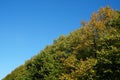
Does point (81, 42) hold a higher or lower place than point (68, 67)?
higher

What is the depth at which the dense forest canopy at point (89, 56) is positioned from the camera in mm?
51938

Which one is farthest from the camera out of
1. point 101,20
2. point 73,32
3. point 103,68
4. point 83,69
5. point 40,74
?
point 73,32

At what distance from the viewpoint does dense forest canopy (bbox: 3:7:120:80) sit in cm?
5194

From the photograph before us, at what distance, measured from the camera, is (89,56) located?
6762 cm

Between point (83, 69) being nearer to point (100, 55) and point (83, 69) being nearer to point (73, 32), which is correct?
→ point (100, 55)

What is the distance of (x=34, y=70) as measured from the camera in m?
84.8

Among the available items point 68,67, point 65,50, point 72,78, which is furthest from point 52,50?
point 72,78

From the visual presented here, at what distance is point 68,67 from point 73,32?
2174 cm

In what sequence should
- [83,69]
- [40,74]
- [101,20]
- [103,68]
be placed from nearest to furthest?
[103,68] < [83,69] < [101,20] < [40,74]

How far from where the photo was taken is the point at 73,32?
87.3m

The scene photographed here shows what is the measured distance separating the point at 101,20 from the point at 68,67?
11771 mm

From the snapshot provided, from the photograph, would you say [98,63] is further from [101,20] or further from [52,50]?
[52,50]

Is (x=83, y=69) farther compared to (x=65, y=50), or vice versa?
(x=65, y=50)

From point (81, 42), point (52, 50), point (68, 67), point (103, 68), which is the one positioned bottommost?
point (103, 68)
